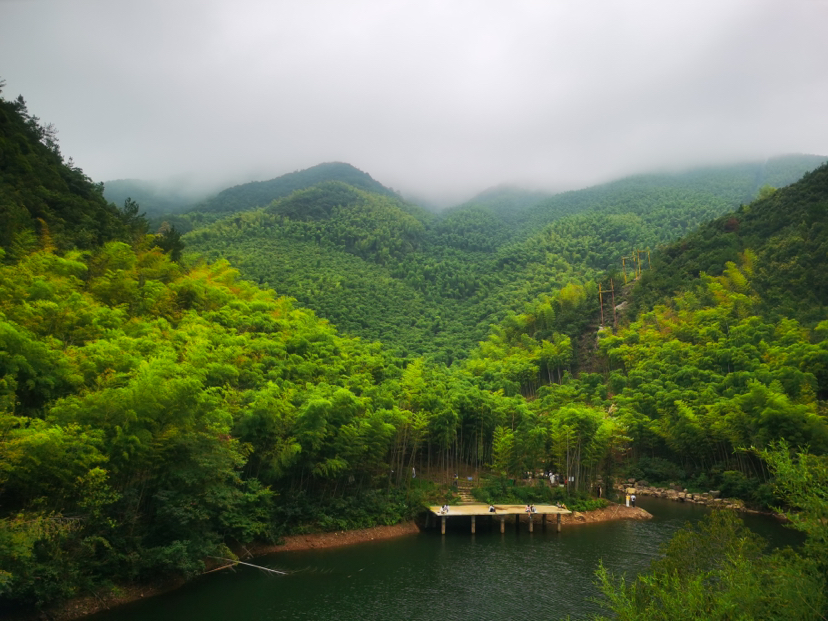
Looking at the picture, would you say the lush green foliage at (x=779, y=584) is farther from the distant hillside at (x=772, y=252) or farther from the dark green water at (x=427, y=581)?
the distant hillside at (x=772, y=252)

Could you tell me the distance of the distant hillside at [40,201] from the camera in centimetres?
2488

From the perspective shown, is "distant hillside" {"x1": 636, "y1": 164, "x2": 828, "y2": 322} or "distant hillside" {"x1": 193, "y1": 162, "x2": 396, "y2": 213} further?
"distant hillside" {"x1": 193, "y1": 162, "x2": 396, "y2": 213}

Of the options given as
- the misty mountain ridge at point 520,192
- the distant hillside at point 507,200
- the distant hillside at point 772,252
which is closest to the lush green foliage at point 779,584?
the distant hillside at point 772,252

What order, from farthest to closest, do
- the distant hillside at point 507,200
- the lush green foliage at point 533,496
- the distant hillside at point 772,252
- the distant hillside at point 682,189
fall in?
1. the distant hillside at point 507,200
2. the distant hillside at point 682,189
3. the distant hillside at point 772,252
4. the lush green foliage at point 533,496

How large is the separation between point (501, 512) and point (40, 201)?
31.7 meters

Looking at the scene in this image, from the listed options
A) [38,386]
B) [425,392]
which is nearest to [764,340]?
[425,392]

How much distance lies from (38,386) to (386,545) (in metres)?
15.7

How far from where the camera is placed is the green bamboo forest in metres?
12.6

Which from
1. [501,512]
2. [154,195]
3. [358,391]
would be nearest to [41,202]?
[358,391]

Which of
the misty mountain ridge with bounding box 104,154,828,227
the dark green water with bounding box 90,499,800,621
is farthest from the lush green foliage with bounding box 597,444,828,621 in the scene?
the misty mountain ridge with bounding box 104,154,828,227

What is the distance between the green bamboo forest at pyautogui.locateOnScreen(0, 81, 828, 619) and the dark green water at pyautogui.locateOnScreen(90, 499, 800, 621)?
1452 mm

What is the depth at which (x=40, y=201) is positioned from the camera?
2952 cm

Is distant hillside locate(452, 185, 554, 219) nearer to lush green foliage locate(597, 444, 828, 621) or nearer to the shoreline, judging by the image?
the shoreline

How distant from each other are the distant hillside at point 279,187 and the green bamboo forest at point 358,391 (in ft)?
109
